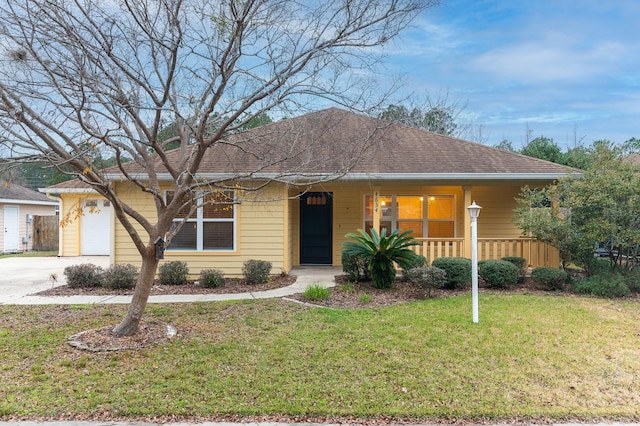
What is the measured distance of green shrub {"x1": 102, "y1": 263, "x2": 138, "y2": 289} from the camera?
8281 mm

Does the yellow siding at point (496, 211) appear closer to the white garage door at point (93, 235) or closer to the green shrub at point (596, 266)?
the green shrub at point (596, 266)

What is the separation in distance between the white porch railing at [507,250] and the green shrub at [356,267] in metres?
1.78

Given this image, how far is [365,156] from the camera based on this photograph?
9695mm

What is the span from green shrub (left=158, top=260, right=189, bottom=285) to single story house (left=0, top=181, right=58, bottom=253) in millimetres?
12808

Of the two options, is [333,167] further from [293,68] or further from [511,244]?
[511,244]

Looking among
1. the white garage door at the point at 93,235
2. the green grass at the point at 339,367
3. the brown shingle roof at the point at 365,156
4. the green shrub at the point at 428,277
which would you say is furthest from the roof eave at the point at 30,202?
the green shrub at the point at 428,277

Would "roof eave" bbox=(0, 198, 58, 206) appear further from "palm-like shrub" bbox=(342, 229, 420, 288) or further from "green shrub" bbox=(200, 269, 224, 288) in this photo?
"palm-like shrub" bbox=(342, 229, 420, 288)

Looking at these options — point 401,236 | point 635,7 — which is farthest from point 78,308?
point 635,7

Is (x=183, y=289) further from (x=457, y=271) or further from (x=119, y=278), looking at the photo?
(x=457, y=271)

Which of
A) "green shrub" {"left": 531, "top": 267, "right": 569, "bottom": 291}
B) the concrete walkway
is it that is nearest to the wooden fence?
the concrete walkway

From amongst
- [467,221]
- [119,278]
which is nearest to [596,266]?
[467,221]

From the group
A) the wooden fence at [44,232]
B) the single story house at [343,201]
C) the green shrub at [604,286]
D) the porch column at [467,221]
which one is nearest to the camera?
the green shrub at [604,286]

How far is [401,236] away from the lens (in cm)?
802

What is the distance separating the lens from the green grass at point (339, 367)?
3.42m
